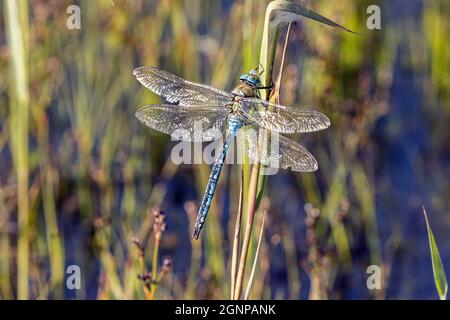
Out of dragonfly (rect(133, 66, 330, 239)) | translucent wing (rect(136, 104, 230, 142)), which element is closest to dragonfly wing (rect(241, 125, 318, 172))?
dragonfly (rect(133, 66, 330, 239))

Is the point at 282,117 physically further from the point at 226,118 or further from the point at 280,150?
the point at 226,118

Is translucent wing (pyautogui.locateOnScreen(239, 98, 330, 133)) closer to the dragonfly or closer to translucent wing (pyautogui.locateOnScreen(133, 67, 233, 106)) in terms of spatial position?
the dragonfly

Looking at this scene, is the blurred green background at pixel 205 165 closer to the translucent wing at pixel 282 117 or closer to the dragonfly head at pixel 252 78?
the translucent wing at pixel 282 117

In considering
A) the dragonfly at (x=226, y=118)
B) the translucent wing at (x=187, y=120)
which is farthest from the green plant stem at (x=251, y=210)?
the translucent wing at (x=187, y=120)

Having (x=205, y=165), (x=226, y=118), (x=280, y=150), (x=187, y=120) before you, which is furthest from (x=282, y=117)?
(x=205, y=165)

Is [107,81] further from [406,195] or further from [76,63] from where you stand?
[406,195]

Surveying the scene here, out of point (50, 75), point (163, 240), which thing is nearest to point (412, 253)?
point (163, 240)
